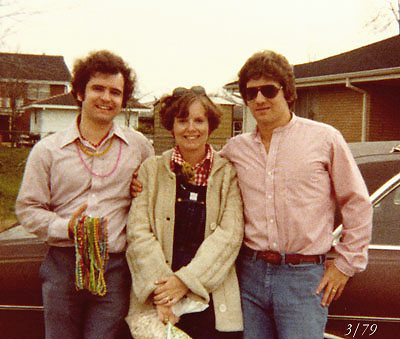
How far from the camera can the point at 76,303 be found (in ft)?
8.09

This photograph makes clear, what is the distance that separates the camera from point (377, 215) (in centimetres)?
290

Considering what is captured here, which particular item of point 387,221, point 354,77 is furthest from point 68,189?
point 354,77

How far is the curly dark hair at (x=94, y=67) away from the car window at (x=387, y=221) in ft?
5.05

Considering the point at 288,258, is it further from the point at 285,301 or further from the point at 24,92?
the point at 24,92

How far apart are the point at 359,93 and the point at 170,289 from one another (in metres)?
13.0

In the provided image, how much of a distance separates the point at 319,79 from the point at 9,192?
28.2ft

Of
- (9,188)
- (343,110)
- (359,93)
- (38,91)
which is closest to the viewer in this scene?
(9,188)

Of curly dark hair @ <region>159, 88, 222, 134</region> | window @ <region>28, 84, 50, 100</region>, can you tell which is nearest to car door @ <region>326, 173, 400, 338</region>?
curly dark hair @ <region>159, 88, 222, 134</region>

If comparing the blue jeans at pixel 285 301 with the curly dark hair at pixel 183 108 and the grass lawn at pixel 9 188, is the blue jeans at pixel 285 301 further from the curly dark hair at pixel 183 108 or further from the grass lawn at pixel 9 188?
the grass lawn at pixel 9 188

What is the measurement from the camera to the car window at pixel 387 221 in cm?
278

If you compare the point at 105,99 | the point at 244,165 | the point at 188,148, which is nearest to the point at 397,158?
the point at 244,165

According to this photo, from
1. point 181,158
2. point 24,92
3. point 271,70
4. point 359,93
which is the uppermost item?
point 24,92

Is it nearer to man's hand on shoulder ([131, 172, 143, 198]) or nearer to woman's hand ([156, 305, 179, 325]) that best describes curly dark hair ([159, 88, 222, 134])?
man's hand on shoulder ([131, 172, 143, 198])
